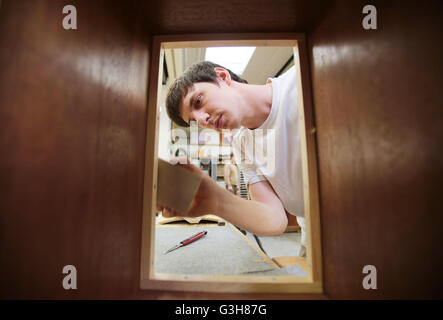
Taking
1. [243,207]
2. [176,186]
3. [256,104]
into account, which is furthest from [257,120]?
[176,186]

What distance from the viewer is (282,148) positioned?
2.75 ft

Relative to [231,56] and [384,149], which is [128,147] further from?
[231,56]

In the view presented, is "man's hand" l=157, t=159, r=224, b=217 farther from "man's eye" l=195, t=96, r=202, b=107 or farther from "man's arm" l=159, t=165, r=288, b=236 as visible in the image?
"man's eye" l=195, t=96, r=202, b=107

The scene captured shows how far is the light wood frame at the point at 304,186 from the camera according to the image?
41 cm

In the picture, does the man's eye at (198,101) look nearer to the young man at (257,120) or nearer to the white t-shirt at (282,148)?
the young man at (257,120)

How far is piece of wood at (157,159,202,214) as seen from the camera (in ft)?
1.46

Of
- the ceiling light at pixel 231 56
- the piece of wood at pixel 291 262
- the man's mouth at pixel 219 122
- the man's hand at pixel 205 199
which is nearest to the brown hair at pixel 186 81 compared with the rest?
the man's mouth at pixel 219 122

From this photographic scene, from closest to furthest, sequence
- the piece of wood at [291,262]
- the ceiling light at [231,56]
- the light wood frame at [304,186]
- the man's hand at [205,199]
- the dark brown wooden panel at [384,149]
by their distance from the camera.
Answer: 1. the dark brown wooden panel at [384,149]
2. the light wood frame at [304,186]
3. the man's hand at [205,199]
4. the piece of wood at [291,262]
5. the ceiling light at [231,56]

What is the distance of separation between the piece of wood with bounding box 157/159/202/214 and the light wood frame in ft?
0.05

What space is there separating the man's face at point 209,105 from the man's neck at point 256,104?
0.37 ft

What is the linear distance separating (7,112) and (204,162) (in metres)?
1.29

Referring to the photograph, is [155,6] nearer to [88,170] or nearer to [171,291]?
[88,170]

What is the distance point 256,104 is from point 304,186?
1.76ft

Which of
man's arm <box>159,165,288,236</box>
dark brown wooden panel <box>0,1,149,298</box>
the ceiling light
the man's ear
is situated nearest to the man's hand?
man's arm <box>159,165,288,236</box>
